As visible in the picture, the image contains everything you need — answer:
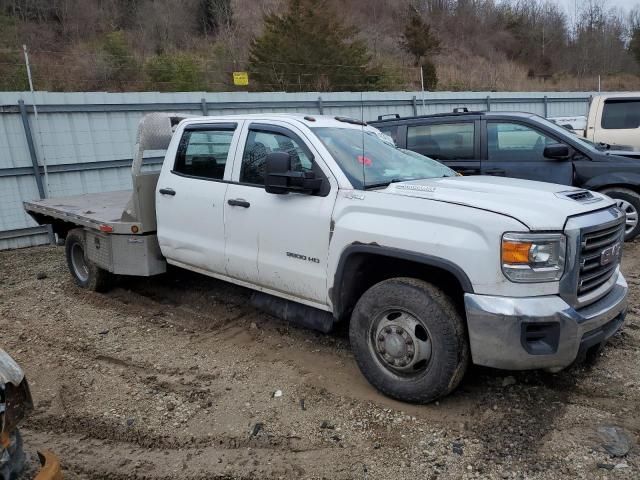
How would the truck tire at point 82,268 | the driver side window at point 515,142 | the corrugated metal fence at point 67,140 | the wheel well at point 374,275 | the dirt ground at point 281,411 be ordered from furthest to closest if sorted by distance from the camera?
the corrugated metal fence at point 67,140 → the driver side window at point 515,142 → the truck tire at point 82,268 → the wheel well at point 374,275 → the dirt ground at point 281,411

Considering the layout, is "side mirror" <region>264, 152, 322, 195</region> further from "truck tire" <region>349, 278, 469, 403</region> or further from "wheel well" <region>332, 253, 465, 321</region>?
"truck tire" <region>349, 278, 469, 403</region>

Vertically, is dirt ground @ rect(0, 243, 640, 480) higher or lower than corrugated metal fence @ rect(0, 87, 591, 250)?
lower

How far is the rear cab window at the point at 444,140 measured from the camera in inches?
295

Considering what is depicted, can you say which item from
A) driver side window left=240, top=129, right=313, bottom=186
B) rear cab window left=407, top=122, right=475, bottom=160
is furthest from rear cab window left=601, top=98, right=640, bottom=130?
driver side window left=240, top=129, right=313, bottom=186

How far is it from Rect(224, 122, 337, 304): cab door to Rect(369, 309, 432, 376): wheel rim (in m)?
0.55

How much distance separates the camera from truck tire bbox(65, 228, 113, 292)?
6.21m

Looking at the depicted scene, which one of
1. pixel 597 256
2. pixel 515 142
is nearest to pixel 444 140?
pixel 515 142

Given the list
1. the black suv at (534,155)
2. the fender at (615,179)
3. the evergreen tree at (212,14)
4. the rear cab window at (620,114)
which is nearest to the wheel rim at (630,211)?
the black suv at (534,155)

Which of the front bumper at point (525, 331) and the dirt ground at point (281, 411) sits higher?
the front bumper at point (525, 331)

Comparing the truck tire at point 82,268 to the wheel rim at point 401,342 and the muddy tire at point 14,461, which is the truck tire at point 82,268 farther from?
the muddy tire at point 14,461

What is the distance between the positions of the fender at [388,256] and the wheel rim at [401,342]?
363 mm

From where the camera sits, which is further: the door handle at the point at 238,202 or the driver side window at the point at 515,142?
the driver side window at the point at 515,142

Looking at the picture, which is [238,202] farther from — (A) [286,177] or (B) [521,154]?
(B) [521,154]

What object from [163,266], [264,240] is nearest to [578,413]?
[264,240]
